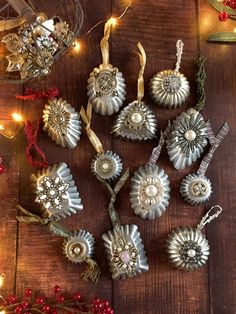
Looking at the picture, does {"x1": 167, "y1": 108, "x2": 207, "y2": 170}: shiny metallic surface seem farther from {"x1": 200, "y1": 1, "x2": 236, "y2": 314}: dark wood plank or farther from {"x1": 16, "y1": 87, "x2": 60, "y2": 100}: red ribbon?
{"x1": 16, "y1": 87, "x2": 60, "y2": 100}: red ribbon

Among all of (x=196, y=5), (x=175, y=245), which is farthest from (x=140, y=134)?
(x=196, y=5)

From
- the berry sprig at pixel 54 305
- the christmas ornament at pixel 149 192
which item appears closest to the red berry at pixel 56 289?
the berry sprig at pixel 54 305

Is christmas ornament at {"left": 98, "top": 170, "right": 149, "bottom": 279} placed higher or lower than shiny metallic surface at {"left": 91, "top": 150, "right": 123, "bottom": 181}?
lower

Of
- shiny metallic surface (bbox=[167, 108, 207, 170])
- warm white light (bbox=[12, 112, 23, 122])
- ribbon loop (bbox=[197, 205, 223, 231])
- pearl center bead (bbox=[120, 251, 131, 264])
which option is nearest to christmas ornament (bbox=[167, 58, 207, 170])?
shiny metallic surface (bbox=[167, 108, 207, 170])

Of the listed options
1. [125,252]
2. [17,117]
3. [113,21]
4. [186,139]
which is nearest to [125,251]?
[125,252]

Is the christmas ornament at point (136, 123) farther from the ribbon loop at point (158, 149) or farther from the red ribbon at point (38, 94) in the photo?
the red ribbon at point (38, 94)

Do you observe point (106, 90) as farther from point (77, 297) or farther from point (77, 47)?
point (77, 297)
